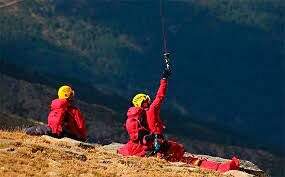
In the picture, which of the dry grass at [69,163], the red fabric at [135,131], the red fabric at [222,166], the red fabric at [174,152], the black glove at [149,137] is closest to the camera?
the dry grass at [69,163]

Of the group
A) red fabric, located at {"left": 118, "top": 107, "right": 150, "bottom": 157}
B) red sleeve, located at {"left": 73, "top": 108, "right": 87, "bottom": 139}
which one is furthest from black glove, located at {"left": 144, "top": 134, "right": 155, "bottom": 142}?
red sleeve, located at {"left": 73, "top": 108, "right": 87, "bottom": 139}

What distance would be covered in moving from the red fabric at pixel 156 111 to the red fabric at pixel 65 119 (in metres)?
2.99

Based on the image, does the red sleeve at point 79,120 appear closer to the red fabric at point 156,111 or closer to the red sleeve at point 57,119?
the red sleeve at point 57,119

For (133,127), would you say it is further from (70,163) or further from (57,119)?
(70,163)

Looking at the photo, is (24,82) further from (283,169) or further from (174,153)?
(174,153)

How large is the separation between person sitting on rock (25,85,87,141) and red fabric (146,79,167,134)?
118 inches

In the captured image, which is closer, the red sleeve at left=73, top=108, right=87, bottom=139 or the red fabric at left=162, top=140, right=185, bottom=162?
the red fabric at left=162, top=140, right=185, bottom=162

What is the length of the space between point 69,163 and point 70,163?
1.5 inches

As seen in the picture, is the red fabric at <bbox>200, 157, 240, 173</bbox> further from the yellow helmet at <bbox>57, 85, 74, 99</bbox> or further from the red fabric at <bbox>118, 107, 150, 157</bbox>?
the yellow helmet at <bbox>57, 85, 74, 99</bbox>

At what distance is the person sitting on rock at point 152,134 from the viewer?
76.7ft

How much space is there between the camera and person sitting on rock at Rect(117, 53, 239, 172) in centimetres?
2338

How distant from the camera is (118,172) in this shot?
722 inches

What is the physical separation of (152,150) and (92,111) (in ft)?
388

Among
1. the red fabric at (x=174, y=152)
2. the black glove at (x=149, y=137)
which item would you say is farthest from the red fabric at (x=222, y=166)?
the black glove at (x=149, y=137)
